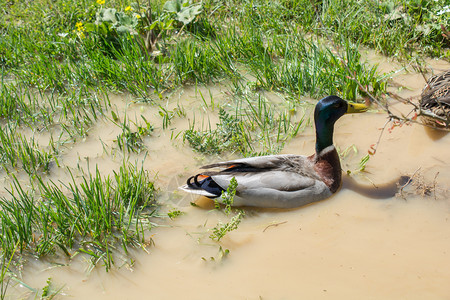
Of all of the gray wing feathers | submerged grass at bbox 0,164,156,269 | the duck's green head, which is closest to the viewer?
submerged grass at bbox 0,164,156,269

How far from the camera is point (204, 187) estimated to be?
356 cm

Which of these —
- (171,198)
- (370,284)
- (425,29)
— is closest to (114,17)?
(171,198)

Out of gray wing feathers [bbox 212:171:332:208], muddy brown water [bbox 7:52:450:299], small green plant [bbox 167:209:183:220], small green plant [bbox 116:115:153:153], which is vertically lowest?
muddy brown water [bbox 7:52:450:299]

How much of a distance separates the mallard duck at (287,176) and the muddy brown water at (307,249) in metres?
0.11

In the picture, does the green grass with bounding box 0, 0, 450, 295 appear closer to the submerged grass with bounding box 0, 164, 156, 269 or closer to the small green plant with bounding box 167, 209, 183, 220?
the submerged grass with bounding box 0, 164, 156, 269

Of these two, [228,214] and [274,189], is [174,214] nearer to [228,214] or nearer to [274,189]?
[228,214]

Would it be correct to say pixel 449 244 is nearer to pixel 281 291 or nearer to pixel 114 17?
pixel 281 291

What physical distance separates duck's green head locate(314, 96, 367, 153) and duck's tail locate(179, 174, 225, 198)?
82cm

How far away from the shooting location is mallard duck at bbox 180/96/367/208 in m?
3.50

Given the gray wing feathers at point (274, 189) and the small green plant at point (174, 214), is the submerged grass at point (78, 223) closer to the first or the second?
the small green plant at point (174, 214)

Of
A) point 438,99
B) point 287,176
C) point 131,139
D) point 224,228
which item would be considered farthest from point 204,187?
point 438,99

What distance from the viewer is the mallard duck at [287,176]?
3500 mm

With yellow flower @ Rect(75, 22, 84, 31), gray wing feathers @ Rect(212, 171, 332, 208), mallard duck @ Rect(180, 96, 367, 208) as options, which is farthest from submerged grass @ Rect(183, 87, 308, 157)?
yellow flower @ Rect(75, 22, 84, 31)

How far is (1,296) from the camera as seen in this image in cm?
291
